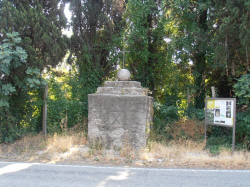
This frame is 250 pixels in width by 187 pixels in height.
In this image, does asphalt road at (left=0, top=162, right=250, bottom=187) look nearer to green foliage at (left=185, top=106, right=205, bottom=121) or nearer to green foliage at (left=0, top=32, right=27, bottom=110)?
green foliage at (left=0, top=32, right=27, bottom=110)

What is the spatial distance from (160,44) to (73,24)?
4.65 metres

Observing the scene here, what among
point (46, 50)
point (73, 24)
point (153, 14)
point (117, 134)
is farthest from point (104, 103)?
point (153, 14)

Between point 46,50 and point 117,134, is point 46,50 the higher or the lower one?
the higher one

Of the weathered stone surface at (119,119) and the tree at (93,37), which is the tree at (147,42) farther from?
the weathered stone surface at (119,119)

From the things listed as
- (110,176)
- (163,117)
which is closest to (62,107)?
(163,117)

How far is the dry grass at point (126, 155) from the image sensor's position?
555 centimetres

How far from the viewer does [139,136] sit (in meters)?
6.41

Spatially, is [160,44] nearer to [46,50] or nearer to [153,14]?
[153,14]

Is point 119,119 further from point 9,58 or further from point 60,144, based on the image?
point 9,58

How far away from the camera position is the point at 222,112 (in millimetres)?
6586

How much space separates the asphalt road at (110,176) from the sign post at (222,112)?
1769 mm

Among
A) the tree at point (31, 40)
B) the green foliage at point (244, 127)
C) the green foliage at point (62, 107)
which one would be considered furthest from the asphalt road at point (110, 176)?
the green foliage at point (62, 107)

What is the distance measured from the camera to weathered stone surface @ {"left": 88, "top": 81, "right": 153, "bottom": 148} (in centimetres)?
641

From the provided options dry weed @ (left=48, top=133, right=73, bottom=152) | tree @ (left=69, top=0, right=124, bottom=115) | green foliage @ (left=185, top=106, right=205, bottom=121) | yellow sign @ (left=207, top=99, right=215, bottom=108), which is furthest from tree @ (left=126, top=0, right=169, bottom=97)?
dry weed @ (left=48, top=133, right=73, bottom=152)
